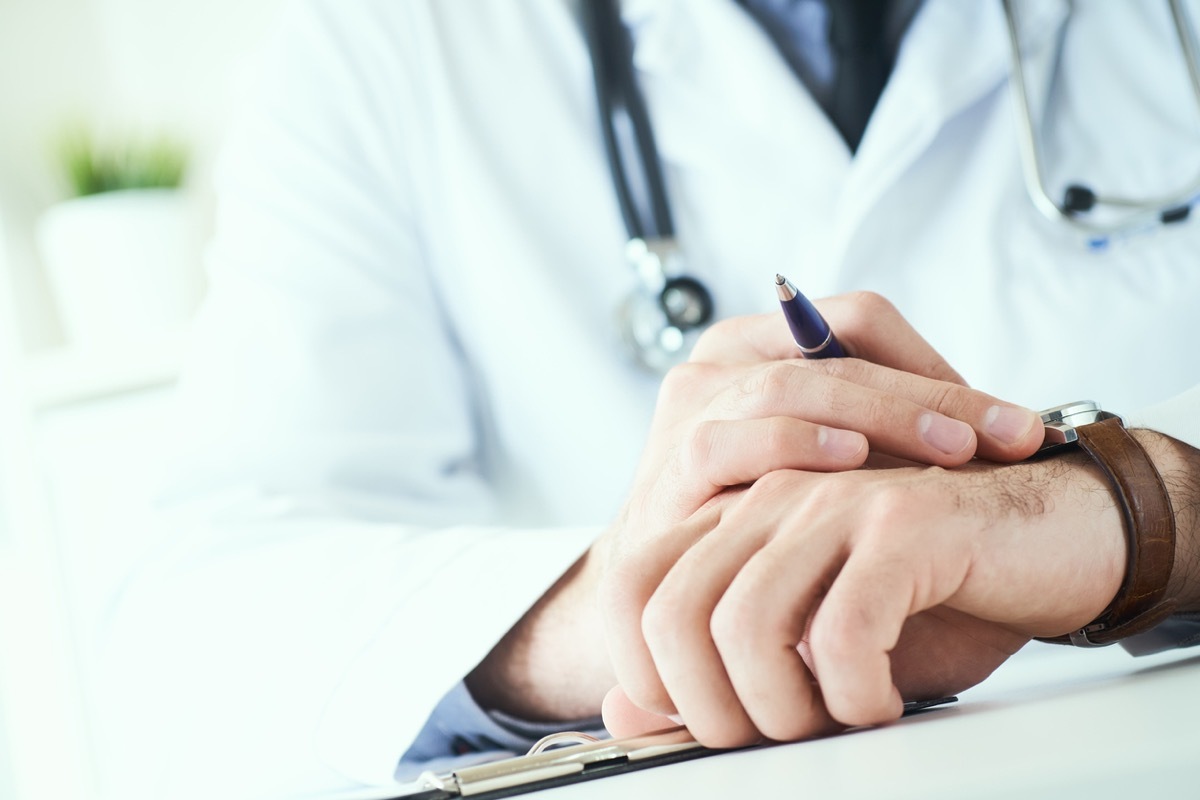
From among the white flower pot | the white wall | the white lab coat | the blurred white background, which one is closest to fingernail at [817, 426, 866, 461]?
the white lab coat

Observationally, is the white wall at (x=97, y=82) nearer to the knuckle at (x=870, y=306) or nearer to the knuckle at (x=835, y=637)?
the knuckle at (x=870, y=306)

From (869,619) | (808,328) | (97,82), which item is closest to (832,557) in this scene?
(869,619)

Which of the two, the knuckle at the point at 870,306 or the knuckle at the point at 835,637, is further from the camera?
the knuckle at the point at 870,306

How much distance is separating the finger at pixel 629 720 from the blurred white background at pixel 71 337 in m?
1.41

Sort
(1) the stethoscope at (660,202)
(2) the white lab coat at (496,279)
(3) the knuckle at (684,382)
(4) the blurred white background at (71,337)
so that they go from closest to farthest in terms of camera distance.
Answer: (3) the knuckle at (684,382) → (2) the white lab coat at (496,279) → (1) the stethoscope at (660,202) → (4) the blurred white background at (71,337)

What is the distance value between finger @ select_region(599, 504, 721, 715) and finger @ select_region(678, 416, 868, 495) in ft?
0.18

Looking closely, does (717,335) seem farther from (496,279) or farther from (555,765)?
(496,279)

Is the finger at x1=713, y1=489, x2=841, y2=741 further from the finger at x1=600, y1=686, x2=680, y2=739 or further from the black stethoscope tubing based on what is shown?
the black stethoscope tubing

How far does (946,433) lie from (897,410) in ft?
0.07

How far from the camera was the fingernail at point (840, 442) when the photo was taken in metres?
0.43

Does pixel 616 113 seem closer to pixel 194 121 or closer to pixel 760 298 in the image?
pixel 760 298

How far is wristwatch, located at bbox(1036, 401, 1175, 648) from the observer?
400mm

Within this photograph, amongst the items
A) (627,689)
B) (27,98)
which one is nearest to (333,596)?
(627,689)

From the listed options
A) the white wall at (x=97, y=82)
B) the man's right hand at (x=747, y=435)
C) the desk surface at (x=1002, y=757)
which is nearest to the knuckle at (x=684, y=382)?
the man's right hand at (x=747, y=435)
